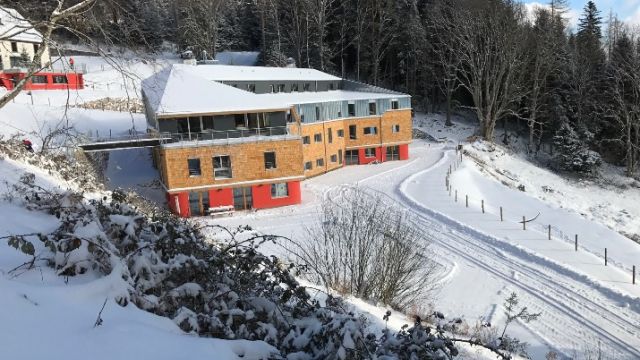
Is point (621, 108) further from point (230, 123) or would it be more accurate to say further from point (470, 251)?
point (230, 123)

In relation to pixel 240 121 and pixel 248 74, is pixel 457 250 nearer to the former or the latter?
pixel 240 121

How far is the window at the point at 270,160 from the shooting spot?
28.0m

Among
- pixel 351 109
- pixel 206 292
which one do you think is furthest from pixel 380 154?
pixel 206 292

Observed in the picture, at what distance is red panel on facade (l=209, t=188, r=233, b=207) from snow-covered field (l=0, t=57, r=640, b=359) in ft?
4.24

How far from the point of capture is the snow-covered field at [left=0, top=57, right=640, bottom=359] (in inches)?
165

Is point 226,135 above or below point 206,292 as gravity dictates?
below

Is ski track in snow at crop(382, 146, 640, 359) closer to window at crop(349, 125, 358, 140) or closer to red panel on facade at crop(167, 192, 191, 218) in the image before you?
red panel on facade at crop(167, 192, 191, 218)

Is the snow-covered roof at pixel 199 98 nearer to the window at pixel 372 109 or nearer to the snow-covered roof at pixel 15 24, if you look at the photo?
the window at pixel 372 109

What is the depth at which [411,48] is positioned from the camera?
56781 mm

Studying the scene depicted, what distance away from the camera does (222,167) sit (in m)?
27.3

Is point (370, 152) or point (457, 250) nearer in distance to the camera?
point (457, 250)

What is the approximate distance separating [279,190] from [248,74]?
13890 mm

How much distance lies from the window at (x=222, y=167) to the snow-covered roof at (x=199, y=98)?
265 centimetres

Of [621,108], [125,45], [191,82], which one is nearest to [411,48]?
[621,108]
